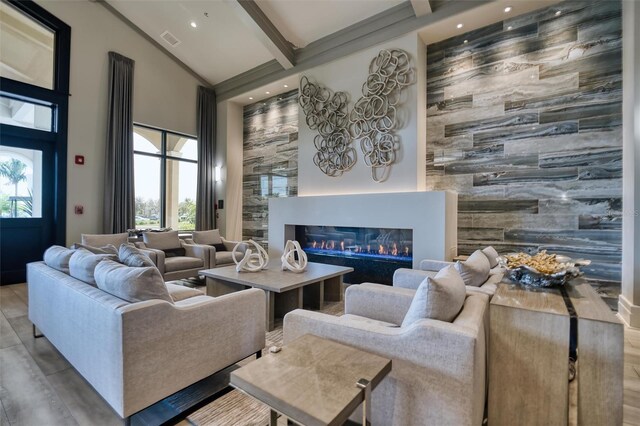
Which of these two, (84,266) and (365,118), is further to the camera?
(365,118)

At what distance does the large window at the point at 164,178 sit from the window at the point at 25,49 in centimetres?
153

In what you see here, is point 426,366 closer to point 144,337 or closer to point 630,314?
point 144,337

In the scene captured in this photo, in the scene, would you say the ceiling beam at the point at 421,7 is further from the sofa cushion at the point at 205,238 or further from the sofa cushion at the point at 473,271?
the sofa cushion at the point at 205,238

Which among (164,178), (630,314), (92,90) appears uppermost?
(92,90)

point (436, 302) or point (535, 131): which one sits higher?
point (535, 131)

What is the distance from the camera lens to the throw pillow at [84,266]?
2.06 metres

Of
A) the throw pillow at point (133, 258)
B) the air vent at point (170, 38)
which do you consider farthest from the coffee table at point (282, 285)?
the air vent at point (170, 38)

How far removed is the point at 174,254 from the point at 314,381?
14.7ft

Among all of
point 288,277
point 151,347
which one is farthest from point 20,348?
point 288,277

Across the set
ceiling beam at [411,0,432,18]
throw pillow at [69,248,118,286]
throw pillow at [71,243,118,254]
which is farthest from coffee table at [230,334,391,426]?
ceiling beam at [411,0,432,18]

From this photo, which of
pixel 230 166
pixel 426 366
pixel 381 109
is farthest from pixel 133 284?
pixel 230 166

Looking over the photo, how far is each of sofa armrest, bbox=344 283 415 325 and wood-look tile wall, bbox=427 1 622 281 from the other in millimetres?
2624

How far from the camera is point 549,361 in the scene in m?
1.39

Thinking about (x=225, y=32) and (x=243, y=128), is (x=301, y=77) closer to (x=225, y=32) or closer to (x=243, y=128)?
(x=225, y=32)
